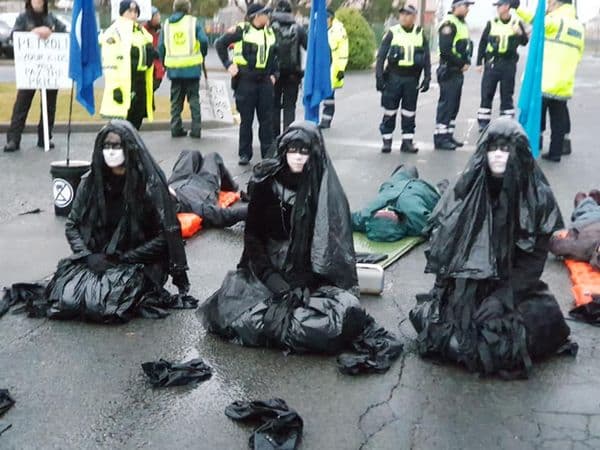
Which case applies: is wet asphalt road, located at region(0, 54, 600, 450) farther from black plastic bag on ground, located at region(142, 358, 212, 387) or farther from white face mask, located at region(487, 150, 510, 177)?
white face mask, located at region(487, 150, 510, 177)

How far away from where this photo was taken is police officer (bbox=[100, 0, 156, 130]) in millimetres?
11008

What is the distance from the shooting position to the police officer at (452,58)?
12.4 metres

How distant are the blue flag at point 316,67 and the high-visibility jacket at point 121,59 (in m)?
3.92

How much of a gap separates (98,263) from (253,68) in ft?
18.1

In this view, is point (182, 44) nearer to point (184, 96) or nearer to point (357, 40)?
point (184, 96)

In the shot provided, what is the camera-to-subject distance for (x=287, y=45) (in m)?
11.5

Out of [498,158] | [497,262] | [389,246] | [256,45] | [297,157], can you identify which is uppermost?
[256,45]

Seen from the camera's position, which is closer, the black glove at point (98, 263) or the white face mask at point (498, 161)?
the white face mask at point (498, 161)

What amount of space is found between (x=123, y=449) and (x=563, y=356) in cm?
274

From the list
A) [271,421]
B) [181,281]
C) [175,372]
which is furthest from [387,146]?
[271,421]

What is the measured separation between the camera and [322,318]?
17.8 feet

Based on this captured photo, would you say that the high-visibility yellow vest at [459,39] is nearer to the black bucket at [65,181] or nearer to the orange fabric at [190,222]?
the orange fabric at [190,222]

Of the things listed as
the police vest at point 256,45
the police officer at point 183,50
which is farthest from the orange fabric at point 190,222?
the police officer at point 183,50

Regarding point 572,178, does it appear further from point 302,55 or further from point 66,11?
point 66,11
